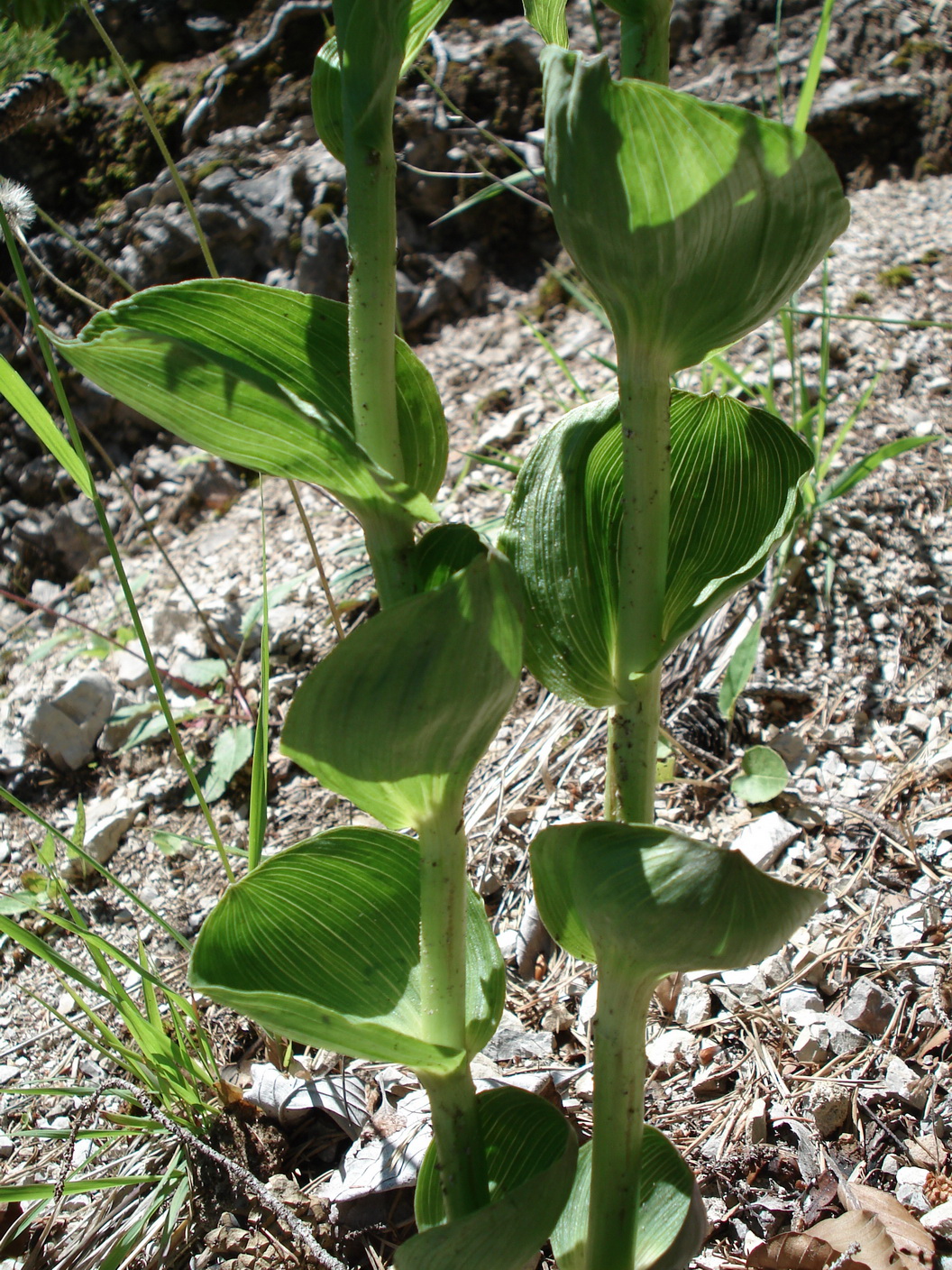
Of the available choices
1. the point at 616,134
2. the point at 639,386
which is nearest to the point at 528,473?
the point at 639,386

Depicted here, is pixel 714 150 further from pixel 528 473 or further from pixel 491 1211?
pixel 491 1211

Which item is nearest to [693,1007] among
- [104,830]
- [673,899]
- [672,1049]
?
[672,1049]

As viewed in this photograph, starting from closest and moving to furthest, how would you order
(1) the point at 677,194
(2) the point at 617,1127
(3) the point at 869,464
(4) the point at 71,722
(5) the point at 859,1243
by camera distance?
(1) the point at 677,194 < (2) the point at 617,1127 < (5) the point at 859,1243 < (3) the point at 869,464 < (4) the point at 71,722

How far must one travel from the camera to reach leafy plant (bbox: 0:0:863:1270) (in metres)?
0.62

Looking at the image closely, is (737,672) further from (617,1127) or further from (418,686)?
(418,686)

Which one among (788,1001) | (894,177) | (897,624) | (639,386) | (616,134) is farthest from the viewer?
(894,177)

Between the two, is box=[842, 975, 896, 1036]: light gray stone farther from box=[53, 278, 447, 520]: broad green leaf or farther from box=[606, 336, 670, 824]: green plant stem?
box=[53, 278, 447, 520]: broad green leaf

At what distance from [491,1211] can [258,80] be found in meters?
3.35

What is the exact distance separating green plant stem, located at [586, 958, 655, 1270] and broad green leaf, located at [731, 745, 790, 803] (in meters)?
0.71

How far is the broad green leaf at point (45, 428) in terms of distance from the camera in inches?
42.3

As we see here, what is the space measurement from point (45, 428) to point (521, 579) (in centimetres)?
66

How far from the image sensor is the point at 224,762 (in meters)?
1.78

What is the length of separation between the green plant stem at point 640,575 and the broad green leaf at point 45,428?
2.21ft

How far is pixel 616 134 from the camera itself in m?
0.58
